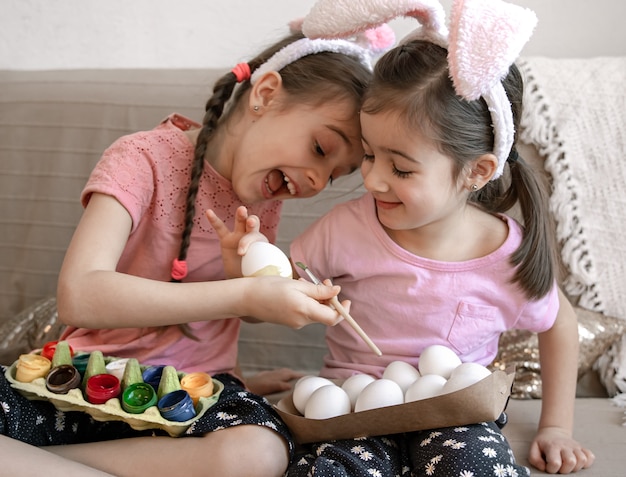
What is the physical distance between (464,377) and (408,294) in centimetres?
20

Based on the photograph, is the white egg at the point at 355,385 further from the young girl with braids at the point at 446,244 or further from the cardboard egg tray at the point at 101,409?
the cardboard egg tray at the point at 101,409

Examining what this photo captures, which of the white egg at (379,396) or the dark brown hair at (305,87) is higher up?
the dark brown hair at (305,87)

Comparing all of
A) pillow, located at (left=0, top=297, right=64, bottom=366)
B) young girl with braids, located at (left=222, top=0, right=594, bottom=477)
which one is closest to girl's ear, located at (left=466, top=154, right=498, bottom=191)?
young girl with braids, located at (left=222, top=0, right=594, bottom=477)

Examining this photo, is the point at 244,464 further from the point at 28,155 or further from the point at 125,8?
the point at 125,8

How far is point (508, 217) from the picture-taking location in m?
1.20

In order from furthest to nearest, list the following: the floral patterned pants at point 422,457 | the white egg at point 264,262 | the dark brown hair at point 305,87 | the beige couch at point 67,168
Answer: the beige couch at point 67,168 → the dark brown hair at point 305,87 → the white egg at point 264,262 → the floral patterned pants at point 422,457

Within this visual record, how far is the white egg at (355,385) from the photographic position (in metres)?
1.03

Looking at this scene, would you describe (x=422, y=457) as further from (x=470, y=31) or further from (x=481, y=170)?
(x=470, y=31)

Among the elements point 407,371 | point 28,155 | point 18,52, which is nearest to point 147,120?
point 28,155

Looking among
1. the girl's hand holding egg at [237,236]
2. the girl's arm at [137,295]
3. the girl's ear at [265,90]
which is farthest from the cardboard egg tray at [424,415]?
the girl's ear at [265,90]

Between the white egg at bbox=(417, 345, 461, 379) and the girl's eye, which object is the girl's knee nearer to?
the white egg at bbox=(417, 345, 461, 379)

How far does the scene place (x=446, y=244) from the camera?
115 centimetres

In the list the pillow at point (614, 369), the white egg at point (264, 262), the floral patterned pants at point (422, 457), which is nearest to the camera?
the floral patterned pants at point (422, 457)

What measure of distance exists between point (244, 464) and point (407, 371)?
0.27 meters
